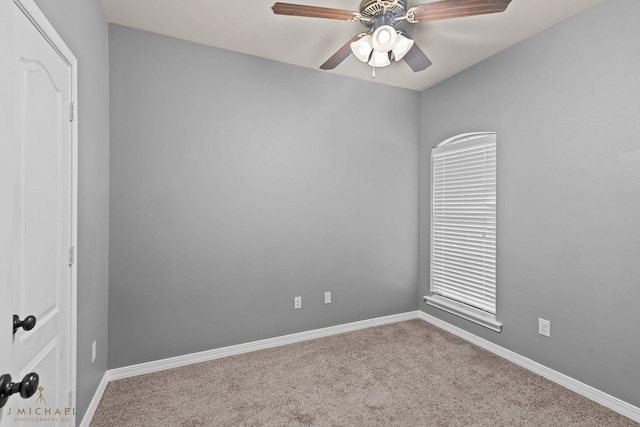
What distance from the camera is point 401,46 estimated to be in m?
1.96

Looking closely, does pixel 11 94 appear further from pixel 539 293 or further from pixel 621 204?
pixel 539 293

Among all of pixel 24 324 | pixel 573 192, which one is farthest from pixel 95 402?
pixel 573 192

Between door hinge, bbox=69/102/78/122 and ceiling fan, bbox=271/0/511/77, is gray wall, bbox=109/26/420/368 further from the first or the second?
ceiling fan, bbox=271/0/511/77

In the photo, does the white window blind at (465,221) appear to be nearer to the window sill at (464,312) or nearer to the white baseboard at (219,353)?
the window sill at (464,312)

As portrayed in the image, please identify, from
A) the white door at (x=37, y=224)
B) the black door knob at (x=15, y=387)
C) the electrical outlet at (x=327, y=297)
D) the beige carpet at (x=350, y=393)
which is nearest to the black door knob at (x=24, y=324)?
the white door at (x=37, y=224)

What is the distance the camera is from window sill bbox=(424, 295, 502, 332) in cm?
291

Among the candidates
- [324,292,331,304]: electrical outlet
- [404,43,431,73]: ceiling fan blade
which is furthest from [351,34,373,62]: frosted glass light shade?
[324,292,331,304]: electrical outlet

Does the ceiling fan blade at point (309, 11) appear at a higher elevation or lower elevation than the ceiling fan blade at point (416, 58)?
higher

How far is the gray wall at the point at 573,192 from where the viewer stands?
2062 millimetres

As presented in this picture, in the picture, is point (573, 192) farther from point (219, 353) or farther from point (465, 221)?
point (219, 353)

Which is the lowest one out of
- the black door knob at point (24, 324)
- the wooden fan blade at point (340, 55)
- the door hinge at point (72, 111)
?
the black door knob at point (24, 324)

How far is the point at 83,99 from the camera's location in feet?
5.95

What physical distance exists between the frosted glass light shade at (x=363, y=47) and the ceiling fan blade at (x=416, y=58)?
30 centimetres

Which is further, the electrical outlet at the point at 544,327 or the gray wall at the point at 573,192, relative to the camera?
the electrical outlet at the point at 544,327
